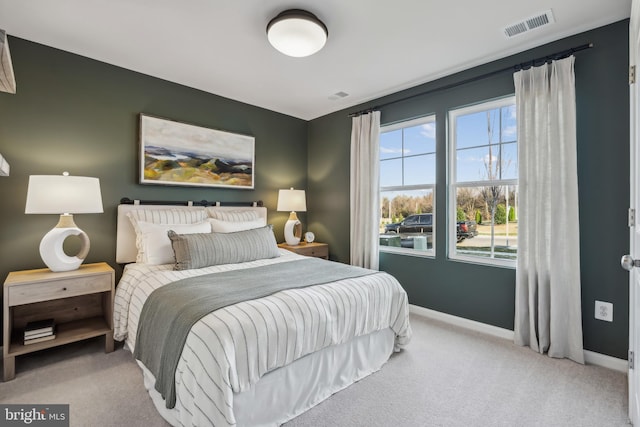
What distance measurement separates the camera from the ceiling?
2.15 metres

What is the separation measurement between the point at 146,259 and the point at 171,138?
4.52 ft

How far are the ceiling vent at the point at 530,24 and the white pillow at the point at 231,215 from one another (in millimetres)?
2989

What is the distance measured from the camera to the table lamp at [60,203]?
226cm

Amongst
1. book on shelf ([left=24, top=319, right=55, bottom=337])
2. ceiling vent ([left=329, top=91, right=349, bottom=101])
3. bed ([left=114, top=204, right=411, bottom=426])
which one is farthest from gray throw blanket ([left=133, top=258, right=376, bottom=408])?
ceiling vent ([left=329, top=91, right=349, bottom=101])

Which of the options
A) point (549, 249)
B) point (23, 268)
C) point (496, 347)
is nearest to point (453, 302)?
point (496, 347)

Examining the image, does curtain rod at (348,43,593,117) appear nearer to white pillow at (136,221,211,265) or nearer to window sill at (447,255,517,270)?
window sill at (447,255,517,270)

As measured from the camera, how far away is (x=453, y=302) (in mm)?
3199

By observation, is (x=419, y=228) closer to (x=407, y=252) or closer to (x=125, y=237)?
(x=407, y=252)

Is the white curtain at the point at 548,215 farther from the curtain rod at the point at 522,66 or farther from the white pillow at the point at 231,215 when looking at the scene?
the white pillow at the point at 231,215

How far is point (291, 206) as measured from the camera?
407cm

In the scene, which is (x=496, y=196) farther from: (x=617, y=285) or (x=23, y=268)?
(x=23, y=268)

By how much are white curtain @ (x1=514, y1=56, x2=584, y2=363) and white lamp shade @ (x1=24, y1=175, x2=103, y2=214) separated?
3594 millimetres

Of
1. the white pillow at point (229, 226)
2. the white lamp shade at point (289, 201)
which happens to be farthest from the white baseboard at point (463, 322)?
the white pillow at point (229, 226)

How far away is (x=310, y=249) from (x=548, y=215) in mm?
2590
